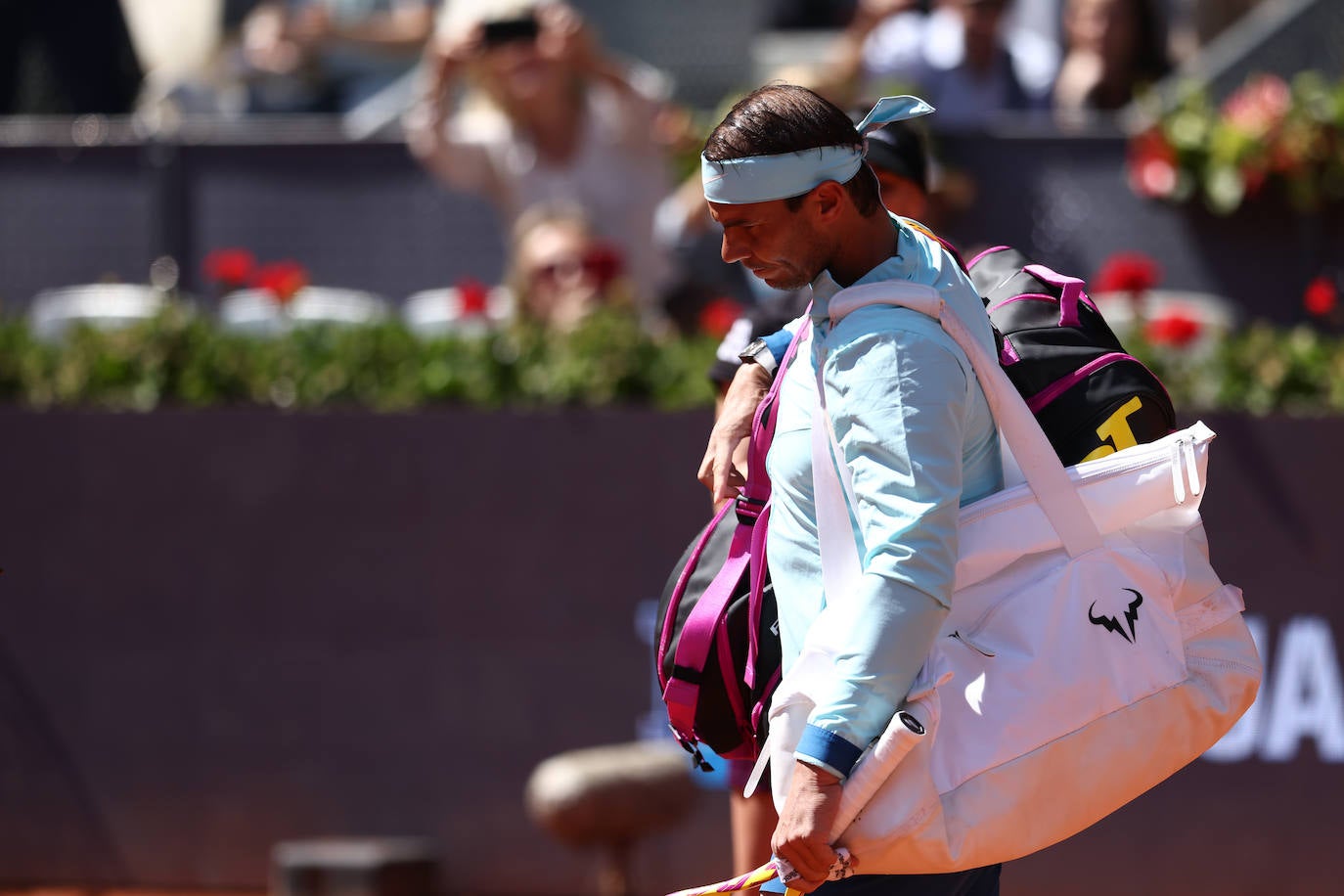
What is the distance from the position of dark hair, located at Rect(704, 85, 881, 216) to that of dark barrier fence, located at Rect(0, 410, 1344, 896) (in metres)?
3.20

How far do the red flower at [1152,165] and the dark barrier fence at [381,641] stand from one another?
73.0 inches

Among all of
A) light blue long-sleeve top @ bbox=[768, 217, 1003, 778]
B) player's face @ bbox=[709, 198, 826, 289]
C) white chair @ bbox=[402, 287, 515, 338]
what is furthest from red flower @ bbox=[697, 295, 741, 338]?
light blue long-sleeve top @ bbox=[768, 217, 1003, 778]

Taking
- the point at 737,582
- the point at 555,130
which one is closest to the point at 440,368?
the point at 555,130

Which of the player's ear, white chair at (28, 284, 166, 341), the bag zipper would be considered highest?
white chair at (28, 284, 166, 341)

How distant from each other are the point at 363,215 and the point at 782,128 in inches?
214

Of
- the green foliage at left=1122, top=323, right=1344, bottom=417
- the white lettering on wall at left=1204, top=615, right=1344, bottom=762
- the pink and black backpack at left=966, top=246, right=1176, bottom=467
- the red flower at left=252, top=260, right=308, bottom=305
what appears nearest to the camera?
the pink and black backpack at left=966, top=246, right=1176, bottom=467

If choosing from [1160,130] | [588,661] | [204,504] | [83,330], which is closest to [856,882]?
[588,661]

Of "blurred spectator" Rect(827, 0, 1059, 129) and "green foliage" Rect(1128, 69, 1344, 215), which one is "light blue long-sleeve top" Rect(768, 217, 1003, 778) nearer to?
"green foliage" Rect(1128, 69, 1344, 215)

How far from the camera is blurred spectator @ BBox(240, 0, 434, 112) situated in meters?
9.88

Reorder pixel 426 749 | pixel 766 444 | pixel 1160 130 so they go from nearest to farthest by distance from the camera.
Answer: pixel 766 444
pixel 426 749
pixel 1160 130

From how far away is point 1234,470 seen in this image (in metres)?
5.27

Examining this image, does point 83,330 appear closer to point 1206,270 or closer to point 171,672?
point 171,672

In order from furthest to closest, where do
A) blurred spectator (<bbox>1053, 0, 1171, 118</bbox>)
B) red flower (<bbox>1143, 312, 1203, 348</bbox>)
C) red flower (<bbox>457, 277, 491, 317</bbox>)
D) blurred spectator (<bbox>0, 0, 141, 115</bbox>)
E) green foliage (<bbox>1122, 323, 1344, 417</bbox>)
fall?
blurred spectator (<bbox>0, 0, 141, 115</bbox>)
blurred spectator (<bbox>1053, 0, 1171, 118</bbox>)
red flower (<bbox>457, 277, 491, 317</bbox>)
red flower (<bbox>1143, 312, 1203, 348</bbox>)
green foliage (<bbox>1122, 323, 1344, 417</bbox>)

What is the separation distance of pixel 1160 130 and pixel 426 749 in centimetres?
375
